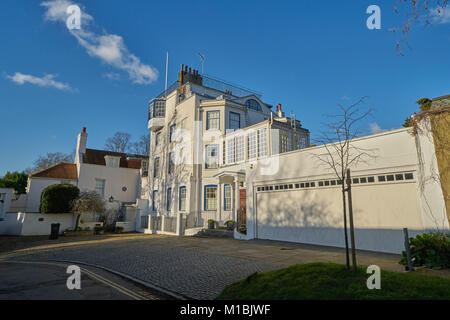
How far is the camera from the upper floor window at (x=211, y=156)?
20.0 metres

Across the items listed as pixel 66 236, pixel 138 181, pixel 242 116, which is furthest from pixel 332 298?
pixel 138 181

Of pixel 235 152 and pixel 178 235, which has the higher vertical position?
pixel 235 152

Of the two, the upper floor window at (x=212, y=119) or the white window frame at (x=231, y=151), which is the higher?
the upper floor window at (x=212, y=119)

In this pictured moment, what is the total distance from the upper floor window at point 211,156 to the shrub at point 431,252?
565 inches

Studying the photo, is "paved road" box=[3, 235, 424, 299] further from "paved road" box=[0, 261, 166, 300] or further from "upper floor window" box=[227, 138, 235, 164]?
"upper floor window" box=[227, 138, 235, 164]

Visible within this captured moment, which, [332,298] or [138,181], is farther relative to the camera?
[138,181]

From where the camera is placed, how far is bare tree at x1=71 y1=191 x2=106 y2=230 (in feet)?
Answer: 67.6

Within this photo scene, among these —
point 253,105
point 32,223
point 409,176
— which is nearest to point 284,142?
point 253,105

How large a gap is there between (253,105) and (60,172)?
2025 centimetres

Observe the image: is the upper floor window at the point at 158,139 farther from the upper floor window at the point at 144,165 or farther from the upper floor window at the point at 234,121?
the upper floor window at the point at 234,121

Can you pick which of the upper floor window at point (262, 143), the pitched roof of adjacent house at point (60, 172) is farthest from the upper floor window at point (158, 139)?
the upper floor window at point (262, 143)
